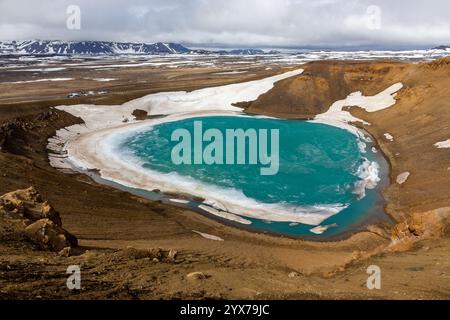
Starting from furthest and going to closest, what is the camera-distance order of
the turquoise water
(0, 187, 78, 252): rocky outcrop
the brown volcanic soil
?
the turquoise water, (0, 187, 78, 252): rocky outcrop, the brown volcanic soil

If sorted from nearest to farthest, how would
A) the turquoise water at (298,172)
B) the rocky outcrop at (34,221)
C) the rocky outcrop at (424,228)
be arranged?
1. the rocky outcrop at (34,221)
2. the rocky outcrop at (424,228)
3. the turquoise water at (298,172)

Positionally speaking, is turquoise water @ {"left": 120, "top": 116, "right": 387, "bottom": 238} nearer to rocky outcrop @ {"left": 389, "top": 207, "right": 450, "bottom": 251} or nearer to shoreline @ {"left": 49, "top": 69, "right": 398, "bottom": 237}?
shoreline @ {"left": 49, "top": 69, "right": 398, "bottom": 237}

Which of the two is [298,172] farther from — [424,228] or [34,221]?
[34,221]

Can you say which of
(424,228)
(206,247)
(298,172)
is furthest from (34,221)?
(298,172)

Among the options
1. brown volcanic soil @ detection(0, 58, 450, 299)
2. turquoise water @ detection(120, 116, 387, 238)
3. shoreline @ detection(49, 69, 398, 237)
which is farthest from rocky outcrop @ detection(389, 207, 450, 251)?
turquoise water @ detection(120, 116, 387, 238)

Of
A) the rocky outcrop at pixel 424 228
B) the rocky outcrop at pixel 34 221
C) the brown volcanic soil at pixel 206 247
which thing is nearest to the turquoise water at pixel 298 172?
the brown volcanic soil at pixel 206 247

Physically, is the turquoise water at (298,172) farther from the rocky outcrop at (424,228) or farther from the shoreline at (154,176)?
the rocky outcrop at (424,228)

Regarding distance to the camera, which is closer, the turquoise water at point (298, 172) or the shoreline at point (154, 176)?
the shoreline at point (154, 176)
